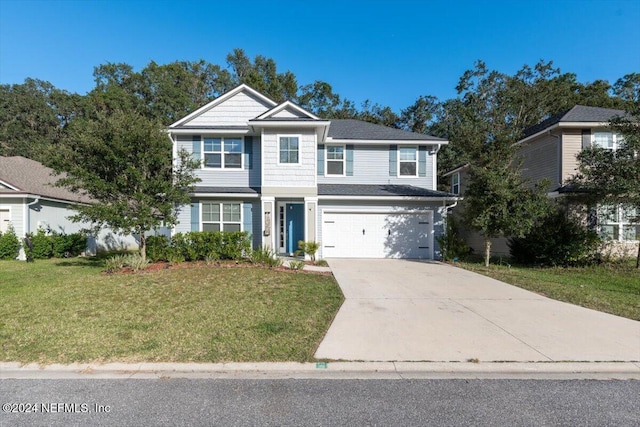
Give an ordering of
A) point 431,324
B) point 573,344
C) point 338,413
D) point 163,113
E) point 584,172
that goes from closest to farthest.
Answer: point 338,413 < point 573,344 < point 431,324 < point 584,172 < point 163,113

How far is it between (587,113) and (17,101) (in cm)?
5084

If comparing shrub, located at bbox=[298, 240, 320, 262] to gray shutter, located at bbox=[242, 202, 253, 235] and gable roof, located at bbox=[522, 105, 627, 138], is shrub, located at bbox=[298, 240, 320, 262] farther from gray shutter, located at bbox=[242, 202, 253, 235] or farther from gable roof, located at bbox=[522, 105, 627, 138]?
gable roof, located at bbox=[522, 105, 627, 138]

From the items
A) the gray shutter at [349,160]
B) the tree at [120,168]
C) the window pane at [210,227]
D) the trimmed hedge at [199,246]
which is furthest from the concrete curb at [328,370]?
the gray shutter at [349,160]

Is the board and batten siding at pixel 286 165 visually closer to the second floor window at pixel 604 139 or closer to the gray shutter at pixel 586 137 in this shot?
the gray shutter at pixel 586 137

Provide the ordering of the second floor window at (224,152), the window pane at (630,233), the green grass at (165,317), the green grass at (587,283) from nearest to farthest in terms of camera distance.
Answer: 1. the green grass at (165,317)
2. the green grass at (587,283)
3. the window pane at (630,233)
4. the second floor window at (224,152)

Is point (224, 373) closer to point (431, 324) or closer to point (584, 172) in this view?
point (431, 324)

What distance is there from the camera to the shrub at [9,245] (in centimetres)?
1323

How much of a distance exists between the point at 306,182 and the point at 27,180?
14.4 m

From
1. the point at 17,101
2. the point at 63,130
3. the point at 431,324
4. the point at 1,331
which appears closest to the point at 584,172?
the point at 431,324

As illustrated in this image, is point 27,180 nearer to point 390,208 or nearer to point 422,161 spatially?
point 390,208

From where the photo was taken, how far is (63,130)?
3591 cm

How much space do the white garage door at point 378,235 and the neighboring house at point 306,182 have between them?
0.04 meters

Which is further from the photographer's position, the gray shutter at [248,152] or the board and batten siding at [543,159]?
the gray shutter at [248,152]

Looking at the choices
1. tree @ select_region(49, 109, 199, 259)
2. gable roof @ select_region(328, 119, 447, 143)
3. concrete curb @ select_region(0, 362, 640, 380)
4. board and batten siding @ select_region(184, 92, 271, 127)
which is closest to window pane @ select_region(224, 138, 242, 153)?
board and batten siding @ select_region(184, 92, 271, 127)
